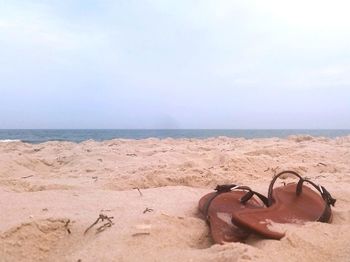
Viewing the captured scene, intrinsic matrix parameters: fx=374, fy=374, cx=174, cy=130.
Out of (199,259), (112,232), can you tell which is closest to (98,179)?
(112,232)

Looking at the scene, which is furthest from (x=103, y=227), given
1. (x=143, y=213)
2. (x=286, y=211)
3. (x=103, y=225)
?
(x=286, y=211)

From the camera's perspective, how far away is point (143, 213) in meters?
2.06

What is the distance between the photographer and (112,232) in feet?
5.78

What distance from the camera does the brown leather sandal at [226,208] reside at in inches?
67.3

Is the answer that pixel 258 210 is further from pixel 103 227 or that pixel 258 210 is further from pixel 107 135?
pixel 107 135

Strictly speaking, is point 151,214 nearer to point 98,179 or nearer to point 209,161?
point 98,179

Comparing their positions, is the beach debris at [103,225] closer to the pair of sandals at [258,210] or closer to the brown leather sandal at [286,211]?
the pair of sandals at [258,210]

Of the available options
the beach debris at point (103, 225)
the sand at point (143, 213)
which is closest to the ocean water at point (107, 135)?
the sand at point (143, 213)

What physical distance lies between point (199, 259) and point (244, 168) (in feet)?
7.78

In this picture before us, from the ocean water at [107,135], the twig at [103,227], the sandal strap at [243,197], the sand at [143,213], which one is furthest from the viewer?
the ocean water at [107,135]

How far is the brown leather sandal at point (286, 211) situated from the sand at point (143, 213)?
6cm

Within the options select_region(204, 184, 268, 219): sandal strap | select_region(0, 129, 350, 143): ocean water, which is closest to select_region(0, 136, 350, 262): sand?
select_region(204, 184, 268, 219): sandal strap

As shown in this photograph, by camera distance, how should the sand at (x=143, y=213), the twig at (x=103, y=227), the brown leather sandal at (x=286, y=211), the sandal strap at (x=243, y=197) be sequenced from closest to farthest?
the sand at (x=143, y=213), the brown leather sandal at (x=286, y=211), the twig at (x=103, y=227), the sandal strap at (x=243, y=197)

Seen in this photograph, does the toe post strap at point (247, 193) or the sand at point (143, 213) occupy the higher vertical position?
the toe post strap at point (247, 193)
